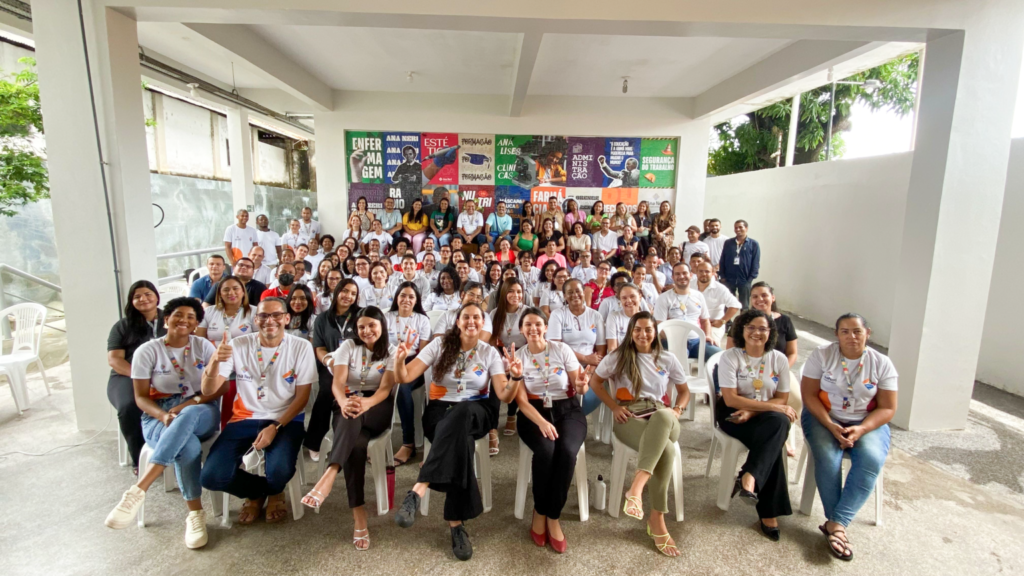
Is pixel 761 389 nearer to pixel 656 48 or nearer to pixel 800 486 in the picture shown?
pixel 800 486

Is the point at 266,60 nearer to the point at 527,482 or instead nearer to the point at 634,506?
the point at 527,482

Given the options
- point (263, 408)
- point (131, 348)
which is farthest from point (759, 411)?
point (131, 348)

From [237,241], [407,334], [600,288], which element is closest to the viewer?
[407,334]

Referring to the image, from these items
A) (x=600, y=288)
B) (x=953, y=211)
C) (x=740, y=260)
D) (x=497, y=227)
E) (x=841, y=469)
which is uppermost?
(x=953, y=211)

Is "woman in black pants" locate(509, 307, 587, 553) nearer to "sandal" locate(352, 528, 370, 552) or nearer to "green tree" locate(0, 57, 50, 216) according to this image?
"sandal" locate(352, 528, 370, 552)

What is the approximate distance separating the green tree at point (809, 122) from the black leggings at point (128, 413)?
1293 centimetres

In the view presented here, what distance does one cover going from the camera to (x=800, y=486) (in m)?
2.97

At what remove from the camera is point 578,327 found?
369 cm

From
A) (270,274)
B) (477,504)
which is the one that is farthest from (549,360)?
(270,274)

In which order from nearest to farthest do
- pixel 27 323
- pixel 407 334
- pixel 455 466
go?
1. pixel 455 466
2. pixel 407 334
3. pixel 27 323

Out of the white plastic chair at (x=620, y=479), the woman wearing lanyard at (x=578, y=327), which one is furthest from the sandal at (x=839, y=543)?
the woman wearing lanyard at (x=578, y=327)

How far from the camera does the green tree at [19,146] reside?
5.04m

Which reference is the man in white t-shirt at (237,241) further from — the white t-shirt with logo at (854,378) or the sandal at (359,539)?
the white t-shirt with logo at (854,378)

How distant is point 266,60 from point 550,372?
18.0 ft
